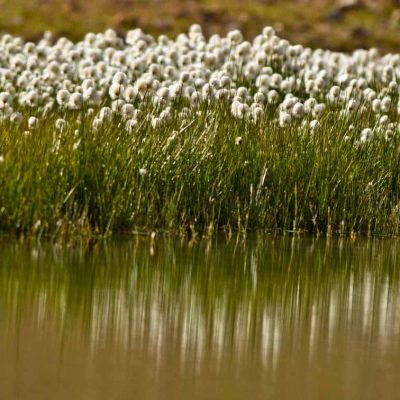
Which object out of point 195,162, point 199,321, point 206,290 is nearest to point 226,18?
point 195,162

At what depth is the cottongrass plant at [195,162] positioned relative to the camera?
788 cm

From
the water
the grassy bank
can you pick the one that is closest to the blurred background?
the grassy bank

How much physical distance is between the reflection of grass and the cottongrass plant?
1.27 feet

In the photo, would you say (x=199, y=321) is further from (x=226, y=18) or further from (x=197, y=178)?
(x=226, y=18)

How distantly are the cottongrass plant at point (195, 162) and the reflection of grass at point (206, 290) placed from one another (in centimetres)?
39

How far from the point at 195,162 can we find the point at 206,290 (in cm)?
221

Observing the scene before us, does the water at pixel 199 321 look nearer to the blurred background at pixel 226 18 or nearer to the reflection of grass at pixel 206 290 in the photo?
the reflection of grass at pixel 206 290

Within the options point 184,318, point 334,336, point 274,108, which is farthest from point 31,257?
point 274,108

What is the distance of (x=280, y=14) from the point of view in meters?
32.6

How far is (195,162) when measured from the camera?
8570 mm

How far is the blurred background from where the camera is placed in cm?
2942

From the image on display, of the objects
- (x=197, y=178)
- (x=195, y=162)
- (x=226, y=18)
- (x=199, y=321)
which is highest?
(x=226, y=18)

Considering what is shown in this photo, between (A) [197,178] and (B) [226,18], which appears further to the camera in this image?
(B) [226,18]

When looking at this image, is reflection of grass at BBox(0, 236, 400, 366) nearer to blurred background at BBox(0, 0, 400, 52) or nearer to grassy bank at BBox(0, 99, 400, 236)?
grassy bank at BBox(0, 99, 400, 236)
